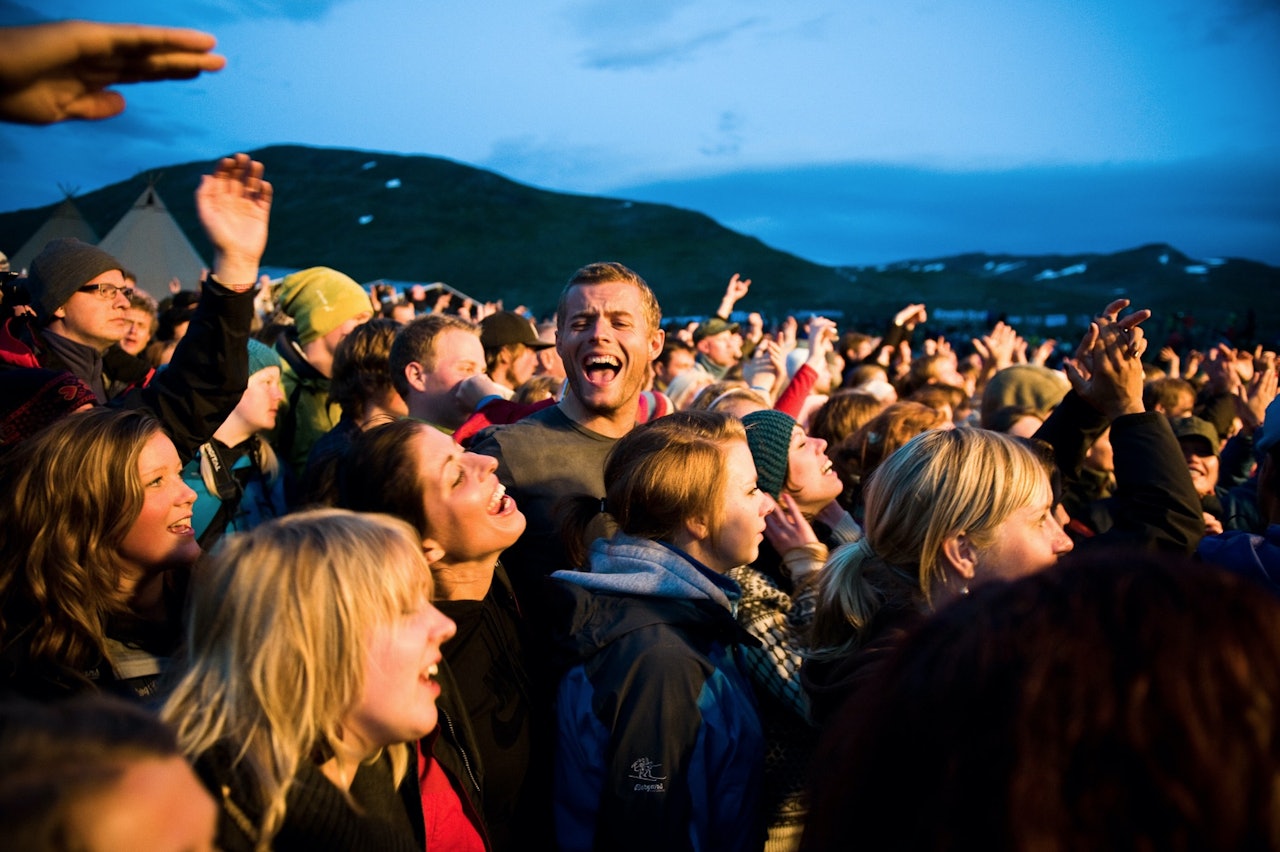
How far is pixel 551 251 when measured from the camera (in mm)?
89125

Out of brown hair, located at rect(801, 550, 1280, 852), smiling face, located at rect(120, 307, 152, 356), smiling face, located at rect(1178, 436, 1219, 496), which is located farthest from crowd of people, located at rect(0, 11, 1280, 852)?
smiling face, located at rect(120, 307, 152, 356)

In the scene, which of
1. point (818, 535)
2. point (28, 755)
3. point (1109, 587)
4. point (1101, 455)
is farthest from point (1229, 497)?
point (28, 755)

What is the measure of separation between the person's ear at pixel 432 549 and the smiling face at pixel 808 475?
1569mm

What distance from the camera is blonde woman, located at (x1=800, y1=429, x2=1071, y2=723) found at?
2.43 metres

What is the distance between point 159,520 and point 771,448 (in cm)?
222

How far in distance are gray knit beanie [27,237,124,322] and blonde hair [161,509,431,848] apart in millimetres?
2823

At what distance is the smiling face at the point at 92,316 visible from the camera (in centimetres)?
404

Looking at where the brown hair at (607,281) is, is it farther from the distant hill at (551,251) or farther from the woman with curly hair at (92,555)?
the distant hill at (551,251)

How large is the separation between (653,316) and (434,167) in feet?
372

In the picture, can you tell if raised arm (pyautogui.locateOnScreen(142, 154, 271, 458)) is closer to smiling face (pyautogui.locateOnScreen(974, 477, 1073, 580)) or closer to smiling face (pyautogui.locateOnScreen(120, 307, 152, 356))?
smiling face (pyautogui.locateOnScreen(974, 477, 1073, 580))

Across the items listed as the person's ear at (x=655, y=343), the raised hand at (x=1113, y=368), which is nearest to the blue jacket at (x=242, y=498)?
the person's ear at (x=655, y=343)

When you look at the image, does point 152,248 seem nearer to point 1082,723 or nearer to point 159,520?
point 159,520

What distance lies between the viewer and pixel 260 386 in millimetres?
4082

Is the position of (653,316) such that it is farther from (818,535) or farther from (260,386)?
(260,386)
